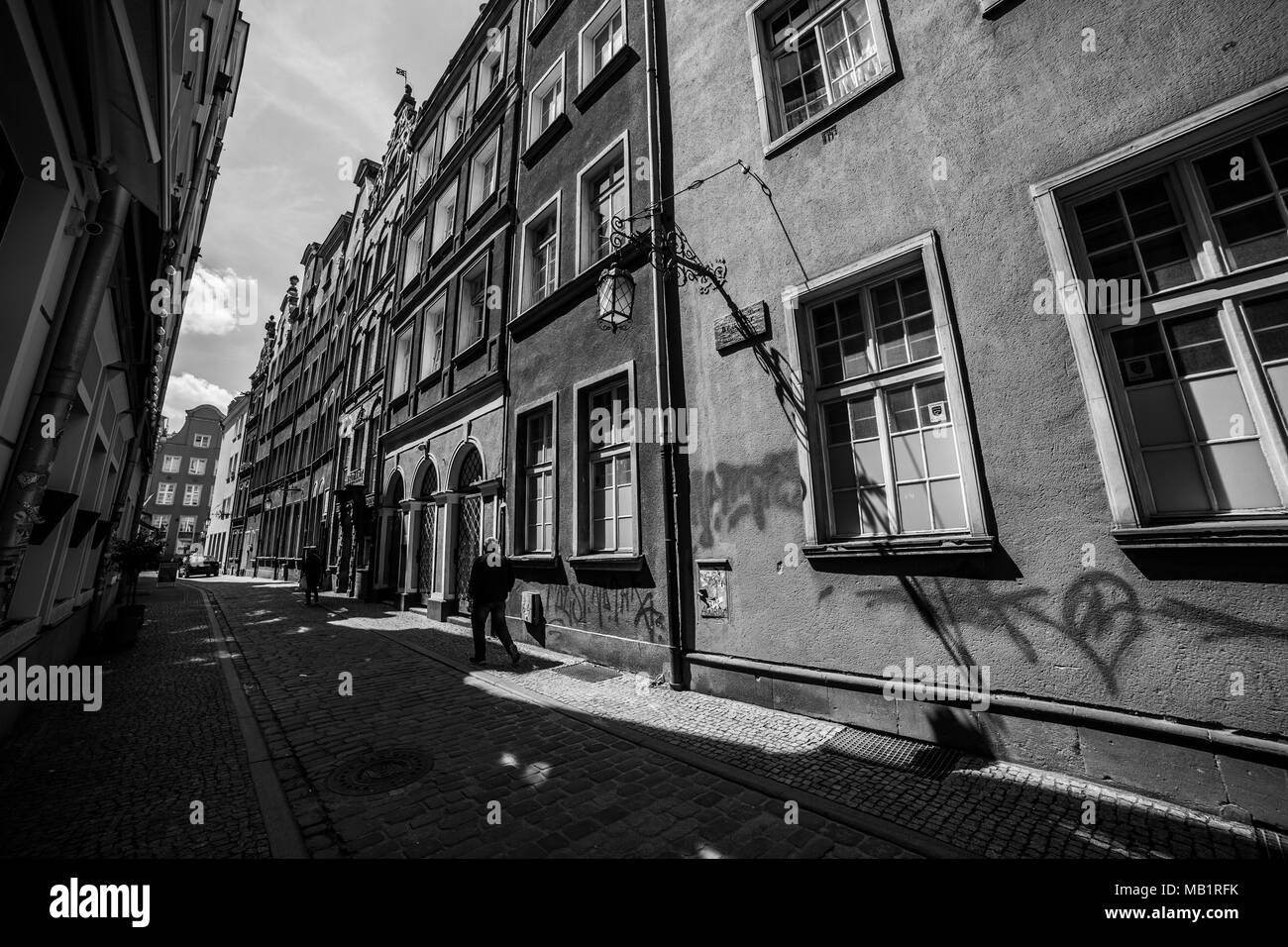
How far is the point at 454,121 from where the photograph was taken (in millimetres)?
16609

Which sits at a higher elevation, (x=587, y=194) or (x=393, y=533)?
(x=587, y=194)

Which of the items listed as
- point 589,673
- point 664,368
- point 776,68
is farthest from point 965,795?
point 776,68

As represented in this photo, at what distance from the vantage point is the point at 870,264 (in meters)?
5.07

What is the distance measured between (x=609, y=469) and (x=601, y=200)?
5178 millimetres

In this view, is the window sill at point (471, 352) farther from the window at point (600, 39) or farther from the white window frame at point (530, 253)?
the window at point (600, 39)

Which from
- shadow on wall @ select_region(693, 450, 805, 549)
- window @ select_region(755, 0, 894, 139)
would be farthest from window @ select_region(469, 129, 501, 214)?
shadow on wall @ select_region(693, 450, 805, 549)

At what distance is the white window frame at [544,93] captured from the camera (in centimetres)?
1072

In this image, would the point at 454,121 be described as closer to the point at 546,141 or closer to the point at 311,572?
the point at 546,141

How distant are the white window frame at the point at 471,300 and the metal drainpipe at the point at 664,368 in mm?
5894

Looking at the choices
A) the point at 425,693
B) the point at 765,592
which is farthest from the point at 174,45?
the point at 765,592

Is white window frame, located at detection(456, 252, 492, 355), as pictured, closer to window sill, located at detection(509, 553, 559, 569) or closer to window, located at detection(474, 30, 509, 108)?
window, located at detection(474, 30, 509, 108)

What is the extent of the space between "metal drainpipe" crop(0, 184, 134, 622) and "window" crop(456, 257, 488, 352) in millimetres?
8270

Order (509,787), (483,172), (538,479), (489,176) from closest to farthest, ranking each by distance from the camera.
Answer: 1. (509,787)
2. (538,479)
3. (489,176)
4. (483,172)

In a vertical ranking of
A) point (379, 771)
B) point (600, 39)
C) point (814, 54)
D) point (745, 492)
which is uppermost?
point (600, 39)
